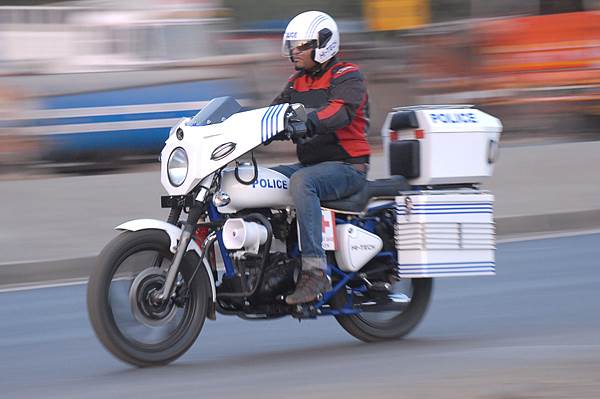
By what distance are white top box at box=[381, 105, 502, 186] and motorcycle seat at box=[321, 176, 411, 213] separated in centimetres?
8

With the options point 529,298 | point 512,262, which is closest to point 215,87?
point 512,262

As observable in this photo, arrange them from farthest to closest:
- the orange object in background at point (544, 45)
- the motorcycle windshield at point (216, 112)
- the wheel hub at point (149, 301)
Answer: the orange object in background at point (544, 45) < the motorcycle windshield at point (216, 112) < the wheel hub at point (149, 301)

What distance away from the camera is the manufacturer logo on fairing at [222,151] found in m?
6.85

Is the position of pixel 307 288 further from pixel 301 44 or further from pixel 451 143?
pixel 301 44

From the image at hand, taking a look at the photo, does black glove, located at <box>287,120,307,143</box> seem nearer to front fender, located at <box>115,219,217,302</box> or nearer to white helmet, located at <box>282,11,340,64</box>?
white helmet, located at <box>282,11,340,64</box>

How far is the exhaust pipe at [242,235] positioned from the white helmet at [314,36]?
1.01m

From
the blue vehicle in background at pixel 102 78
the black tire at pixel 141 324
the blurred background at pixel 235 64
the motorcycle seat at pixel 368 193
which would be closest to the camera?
the black tire at pixel 141 324

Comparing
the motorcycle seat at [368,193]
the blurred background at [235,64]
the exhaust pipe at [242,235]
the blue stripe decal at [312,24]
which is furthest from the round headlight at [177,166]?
the blurred background at [235,64]

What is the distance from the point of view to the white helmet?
7270 mm

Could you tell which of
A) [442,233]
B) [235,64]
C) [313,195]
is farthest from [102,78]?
[313,195]

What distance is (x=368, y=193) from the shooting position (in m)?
7.56

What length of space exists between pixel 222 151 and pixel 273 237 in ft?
2.15

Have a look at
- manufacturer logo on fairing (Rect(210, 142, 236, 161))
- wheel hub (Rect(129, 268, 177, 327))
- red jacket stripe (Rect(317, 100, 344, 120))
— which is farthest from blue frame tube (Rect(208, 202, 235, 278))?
red jacket stripe (Rect(317, 100, 344, 120))

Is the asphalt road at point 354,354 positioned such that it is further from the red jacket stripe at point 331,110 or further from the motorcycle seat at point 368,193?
the red jacket stripe at point 331,110
